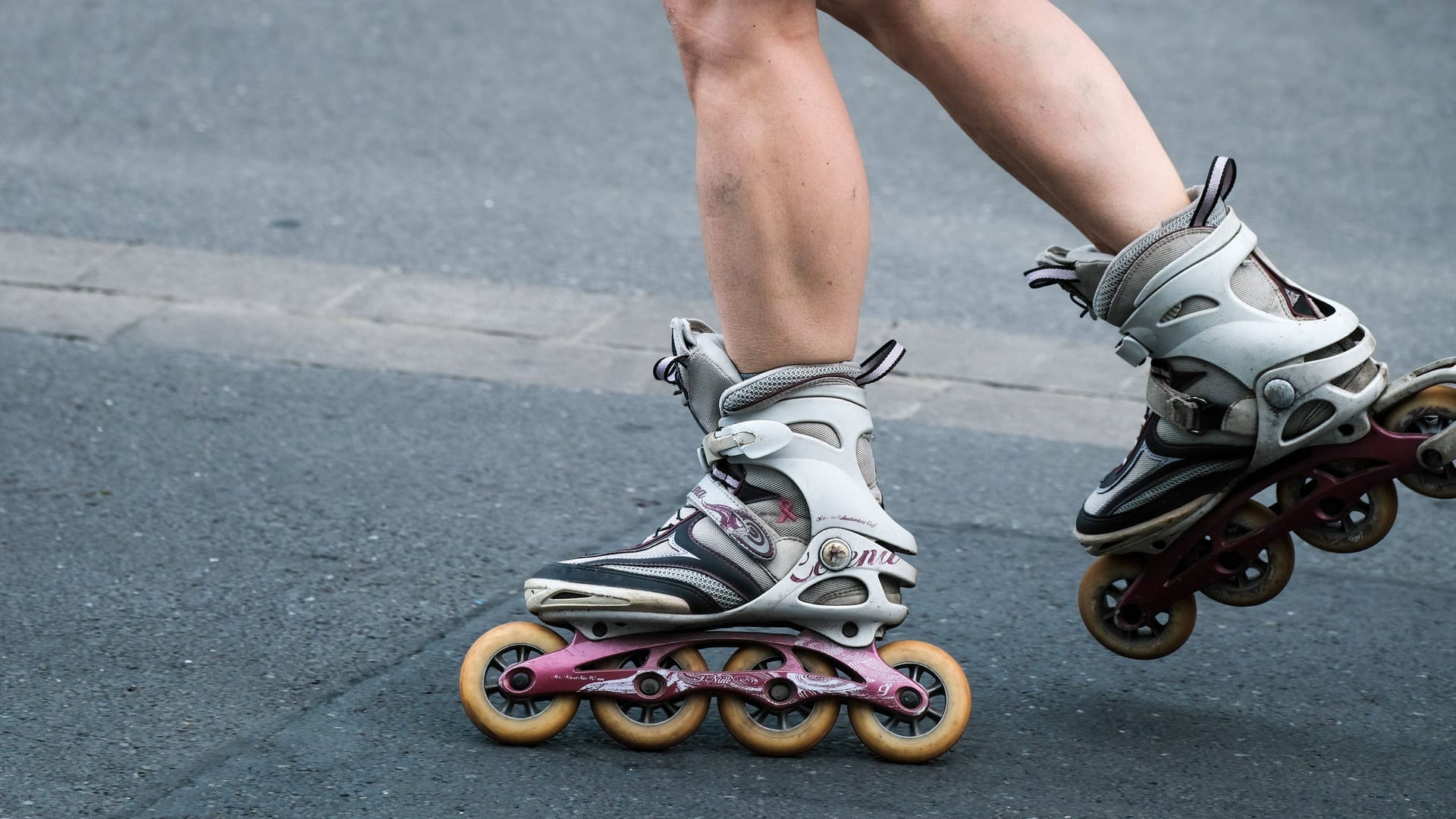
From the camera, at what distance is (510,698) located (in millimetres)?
2369

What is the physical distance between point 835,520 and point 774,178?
47 cm

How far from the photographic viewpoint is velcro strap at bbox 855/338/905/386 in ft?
7.91

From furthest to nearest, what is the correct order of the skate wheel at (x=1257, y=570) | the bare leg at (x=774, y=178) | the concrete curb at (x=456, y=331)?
the concrete curb at (x=456, y=331)
the skate wheel at (x=1257, y=570)
the bare leg at (x=774, y=178)

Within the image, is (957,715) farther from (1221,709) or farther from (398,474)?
(398,474)

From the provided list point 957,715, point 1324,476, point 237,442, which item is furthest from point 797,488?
point 237,442

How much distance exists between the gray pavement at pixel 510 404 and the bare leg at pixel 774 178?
1.97 feet

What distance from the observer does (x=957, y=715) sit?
7.72 feet

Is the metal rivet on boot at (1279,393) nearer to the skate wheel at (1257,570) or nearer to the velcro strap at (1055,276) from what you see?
the skate wheel at (1257,570)

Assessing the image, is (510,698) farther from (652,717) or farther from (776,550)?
(776,550)

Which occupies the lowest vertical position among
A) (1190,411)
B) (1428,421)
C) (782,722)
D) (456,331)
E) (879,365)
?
(456,331)

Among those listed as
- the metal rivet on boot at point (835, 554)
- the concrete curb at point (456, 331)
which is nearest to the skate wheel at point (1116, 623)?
the metal rivet on boot at point (835, 554)

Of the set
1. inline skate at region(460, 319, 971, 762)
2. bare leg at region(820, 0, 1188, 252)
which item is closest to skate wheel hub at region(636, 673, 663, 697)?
inline skate at region(460, 319, 971, 762)

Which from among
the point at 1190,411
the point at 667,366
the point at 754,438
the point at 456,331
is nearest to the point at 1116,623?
the point at 1190,411

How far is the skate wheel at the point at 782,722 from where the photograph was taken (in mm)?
2379
